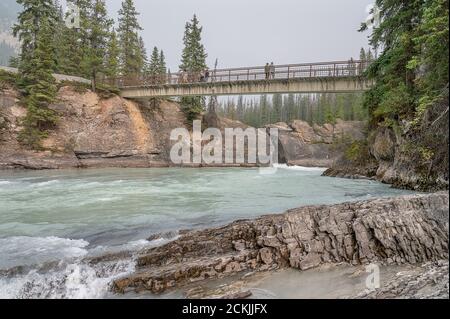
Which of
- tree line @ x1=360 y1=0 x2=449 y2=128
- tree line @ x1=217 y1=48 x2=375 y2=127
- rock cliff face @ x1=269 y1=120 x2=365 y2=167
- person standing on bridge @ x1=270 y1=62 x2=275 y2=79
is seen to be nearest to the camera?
tree line @ x1=360 y1=0 x2=449 y2=128

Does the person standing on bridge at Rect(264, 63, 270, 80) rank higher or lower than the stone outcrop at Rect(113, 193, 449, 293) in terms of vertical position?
higher

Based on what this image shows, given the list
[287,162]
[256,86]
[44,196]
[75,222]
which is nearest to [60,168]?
[44,196]

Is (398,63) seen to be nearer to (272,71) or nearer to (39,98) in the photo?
(272,71)

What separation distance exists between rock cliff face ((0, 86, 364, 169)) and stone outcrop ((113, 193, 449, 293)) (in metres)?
25.5

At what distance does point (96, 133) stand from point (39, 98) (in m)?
5.84

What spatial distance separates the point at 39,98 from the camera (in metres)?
29.7

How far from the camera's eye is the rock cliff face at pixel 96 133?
93.5 ft

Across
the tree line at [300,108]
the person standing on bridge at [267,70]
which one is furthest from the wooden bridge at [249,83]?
the tree line at [300,108]

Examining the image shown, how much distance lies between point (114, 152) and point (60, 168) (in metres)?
5.60

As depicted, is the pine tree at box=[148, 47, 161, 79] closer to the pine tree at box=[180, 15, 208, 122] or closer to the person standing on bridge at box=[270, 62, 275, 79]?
the pine tree at box=[180, 15, 208, 122]

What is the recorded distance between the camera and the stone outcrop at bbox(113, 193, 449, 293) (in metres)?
6.40

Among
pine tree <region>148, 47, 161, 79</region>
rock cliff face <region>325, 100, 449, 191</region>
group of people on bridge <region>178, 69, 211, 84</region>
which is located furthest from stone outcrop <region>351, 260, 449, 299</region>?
pine tree <region>148, 47, 161, 79</region>

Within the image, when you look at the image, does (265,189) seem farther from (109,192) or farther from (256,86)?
(256,86)

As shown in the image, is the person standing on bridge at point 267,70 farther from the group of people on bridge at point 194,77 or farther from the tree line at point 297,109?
the tree line at point 297,109
